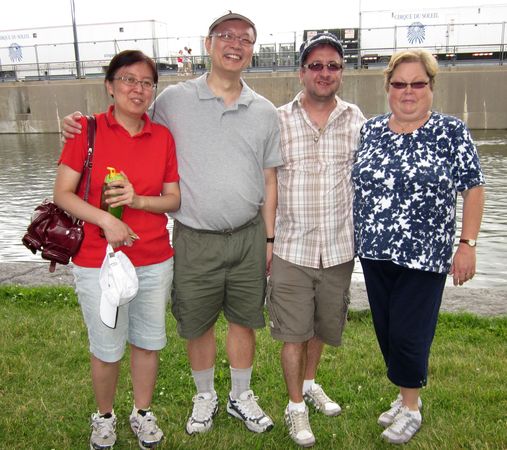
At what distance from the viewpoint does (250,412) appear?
3561 millimetres

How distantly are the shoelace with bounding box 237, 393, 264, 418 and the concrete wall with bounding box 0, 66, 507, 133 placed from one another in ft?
76.8

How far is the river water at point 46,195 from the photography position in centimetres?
766

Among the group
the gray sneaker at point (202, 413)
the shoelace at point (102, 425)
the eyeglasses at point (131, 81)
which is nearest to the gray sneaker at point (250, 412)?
the gray sneaker at point (202, 413)

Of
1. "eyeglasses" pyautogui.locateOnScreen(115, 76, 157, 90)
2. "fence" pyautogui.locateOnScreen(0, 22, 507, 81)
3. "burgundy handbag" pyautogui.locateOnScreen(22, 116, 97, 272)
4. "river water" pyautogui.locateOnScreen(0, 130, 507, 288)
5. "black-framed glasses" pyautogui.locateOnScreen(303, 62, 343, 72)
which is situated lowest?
"river water" pyautogui.locateOnScreen(0, 130, 507, 288)

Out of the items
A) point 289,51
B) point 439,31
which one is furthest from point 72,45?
point 439,31

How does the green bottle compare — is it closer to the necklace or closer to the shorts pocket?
the shorts pocket

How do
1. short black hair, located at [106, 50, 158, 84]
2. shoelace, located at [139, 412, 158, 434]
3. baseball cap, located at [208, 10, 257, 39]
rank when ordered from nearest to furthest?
1. short black hair, located at [106, 50, 158, 84]
2. shoelace, located at [139, 412, 158, 434]
3. baseball cap, located at [208, 10, 257, 39]

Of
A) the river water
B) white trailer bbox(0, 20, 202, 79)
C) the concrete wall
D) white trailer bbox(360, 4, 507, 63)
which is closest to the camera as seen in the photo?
A: the river water

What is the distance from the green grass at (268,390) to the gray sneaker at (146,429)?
0.06m

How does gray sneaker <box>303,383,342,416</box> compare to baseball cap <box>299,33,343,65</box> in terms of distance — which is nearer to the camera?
baseball cap <box>299,33,343,65</box>

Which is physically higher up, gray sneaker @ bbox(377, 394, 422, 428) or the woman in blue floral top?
the woman in blue floral top

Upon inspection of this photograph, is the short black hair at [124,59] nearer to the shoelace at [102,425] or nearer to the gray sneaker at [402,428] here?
the shoelace at [102,425]

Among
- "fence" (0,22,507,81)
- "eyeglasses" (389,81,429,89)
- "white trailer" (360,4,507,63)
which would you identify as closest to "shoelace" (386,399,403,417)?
"eyeglasses" (389,81,429,89)

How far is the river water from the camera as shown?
7.66m
